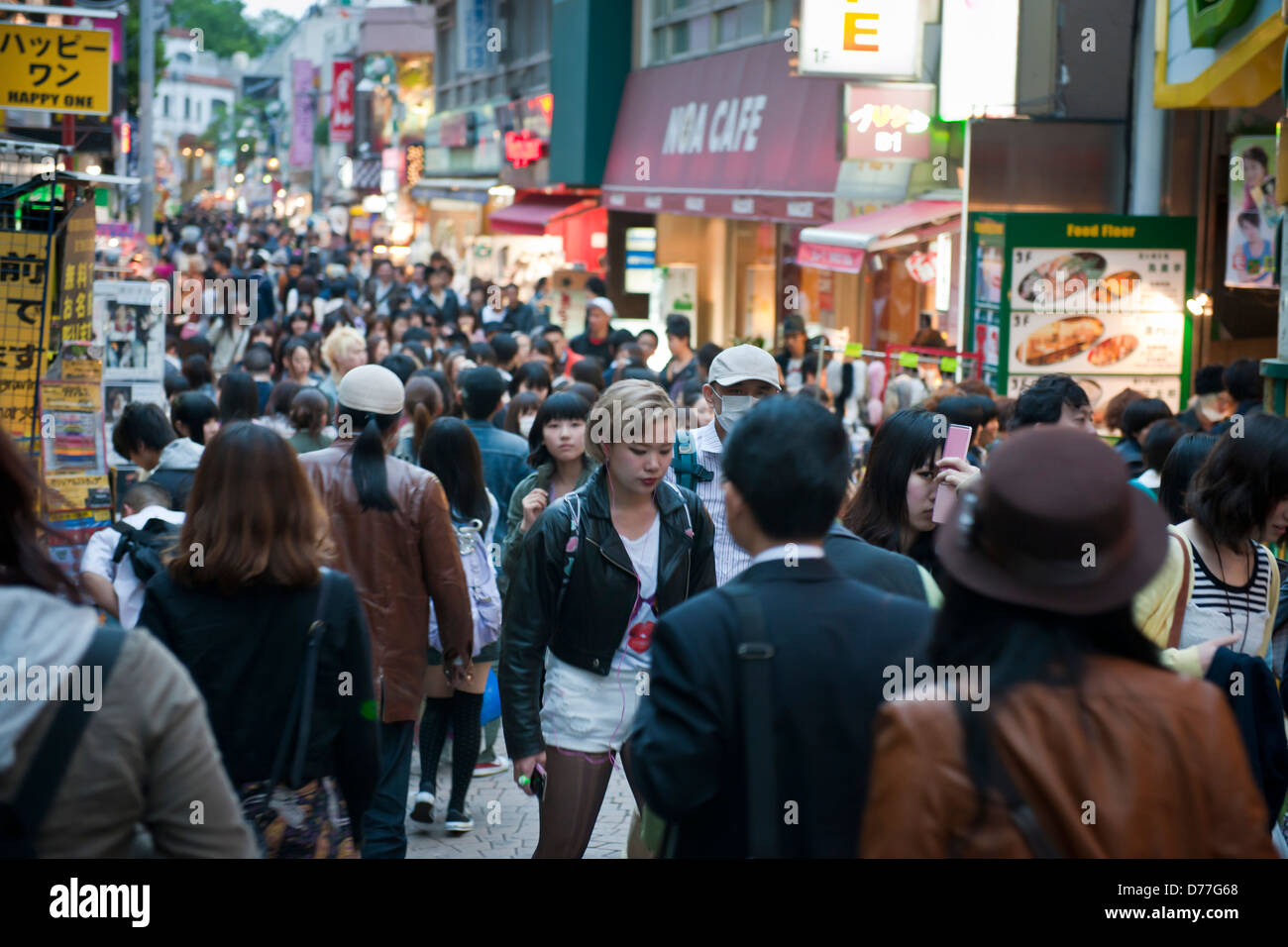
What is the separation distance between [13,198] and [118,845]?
6.27 m

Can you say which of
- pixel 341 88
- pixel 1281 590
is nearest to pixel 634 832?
pixel 1281 590

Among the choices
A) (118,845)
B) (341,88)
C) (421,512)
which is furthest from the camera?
(341,88)

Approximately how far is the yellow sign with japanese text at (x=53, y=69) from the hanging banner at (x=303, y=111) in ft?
222

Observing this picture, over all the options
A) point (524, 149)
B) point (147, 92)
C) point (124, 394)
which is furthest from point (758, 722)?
point (524, 149)

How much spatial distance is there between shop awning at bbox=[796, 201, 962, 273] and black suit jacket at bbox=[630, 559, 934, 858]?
11336 millimetres

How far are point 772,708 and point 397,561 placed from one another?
290 cm

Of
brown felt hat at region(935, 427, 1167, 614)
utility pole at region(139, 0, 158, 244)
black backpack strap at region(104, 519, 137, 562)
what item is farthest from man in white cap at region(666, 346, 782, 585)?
utility pole at region(139, 0, 158, 244)

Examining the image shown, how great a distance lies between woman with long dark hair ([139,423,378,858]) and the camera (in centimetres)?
346

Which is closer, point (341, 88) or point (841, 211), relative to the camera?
point (841, 211)

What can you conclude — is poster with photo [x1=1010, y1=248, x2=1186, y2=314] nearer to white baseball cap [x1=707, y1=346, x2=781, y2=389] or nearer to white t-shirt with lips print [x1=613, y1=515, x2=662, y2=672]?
white baseball cap [x1=707, y1=346, x2=781, y2=389]

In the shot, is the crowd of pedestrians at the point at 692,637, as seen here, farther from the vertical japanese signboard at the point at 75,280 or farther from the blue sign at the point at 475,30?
the blue sign at the point at 475,30

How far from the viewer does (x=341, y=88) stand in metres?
55.7

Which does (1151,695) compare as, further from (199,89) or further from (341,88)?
(199,89)

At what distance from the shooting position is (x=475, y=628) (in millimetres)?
6367
